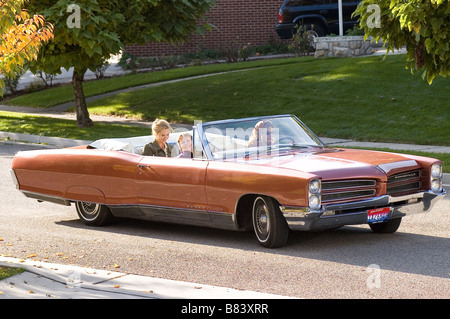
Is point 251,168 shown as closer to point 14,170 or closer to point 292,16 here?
point 14,170

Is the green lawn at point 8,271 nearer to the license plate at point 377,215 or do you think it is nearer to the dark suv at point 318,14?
the license plate at point 377,215

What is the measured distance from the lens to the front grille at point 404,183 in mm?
8500

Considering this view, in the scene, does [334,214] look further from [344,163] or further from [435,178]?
[435,178]

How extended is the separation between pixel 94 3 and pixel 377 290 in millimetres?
13473

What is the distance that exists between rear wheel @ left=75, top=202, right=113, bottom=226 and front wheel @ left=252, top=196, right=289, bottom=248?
227cm

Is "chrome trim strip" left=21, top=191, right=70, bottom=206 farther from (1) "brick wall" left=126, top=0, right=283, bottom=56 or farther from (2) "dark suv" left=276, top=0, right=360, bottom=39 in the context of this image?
(1) "brick wall" left=126, top=0, right=283, bottom=56

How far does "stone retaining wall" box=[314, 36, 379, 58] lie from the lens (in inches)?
1038

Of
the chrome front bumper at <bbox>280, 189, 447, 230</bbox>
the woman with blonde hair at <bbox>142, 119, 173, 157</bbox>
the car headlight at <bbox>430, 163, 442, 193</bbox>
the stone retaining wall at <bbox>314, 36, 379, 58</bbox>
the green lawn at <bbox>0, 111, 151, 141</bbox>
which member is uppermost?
the stone retaining wall at <bbox>314, 36, 379, 58</bbox>

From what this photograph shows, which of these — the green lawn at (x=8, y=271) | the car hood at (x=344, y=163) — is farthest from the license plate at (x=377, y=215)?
the green lawn at (x=8, y=271)

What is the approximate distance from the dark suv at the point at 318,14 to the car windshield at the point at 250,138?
22.0 m

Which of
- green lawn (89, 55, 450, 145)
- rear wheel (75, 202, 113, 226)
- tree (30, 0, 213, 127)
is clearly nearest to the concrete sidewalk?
rear wheel (75, 202, 113, 226)

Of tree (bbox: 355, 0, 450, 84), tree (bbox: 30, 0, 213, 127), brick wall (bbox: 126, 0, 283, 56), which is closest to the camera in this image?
tree (bbox: 355, 0, 450, 84)

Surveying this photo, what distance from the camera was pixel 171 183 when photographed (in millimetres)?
9203

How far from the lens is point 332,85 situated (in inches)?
895
